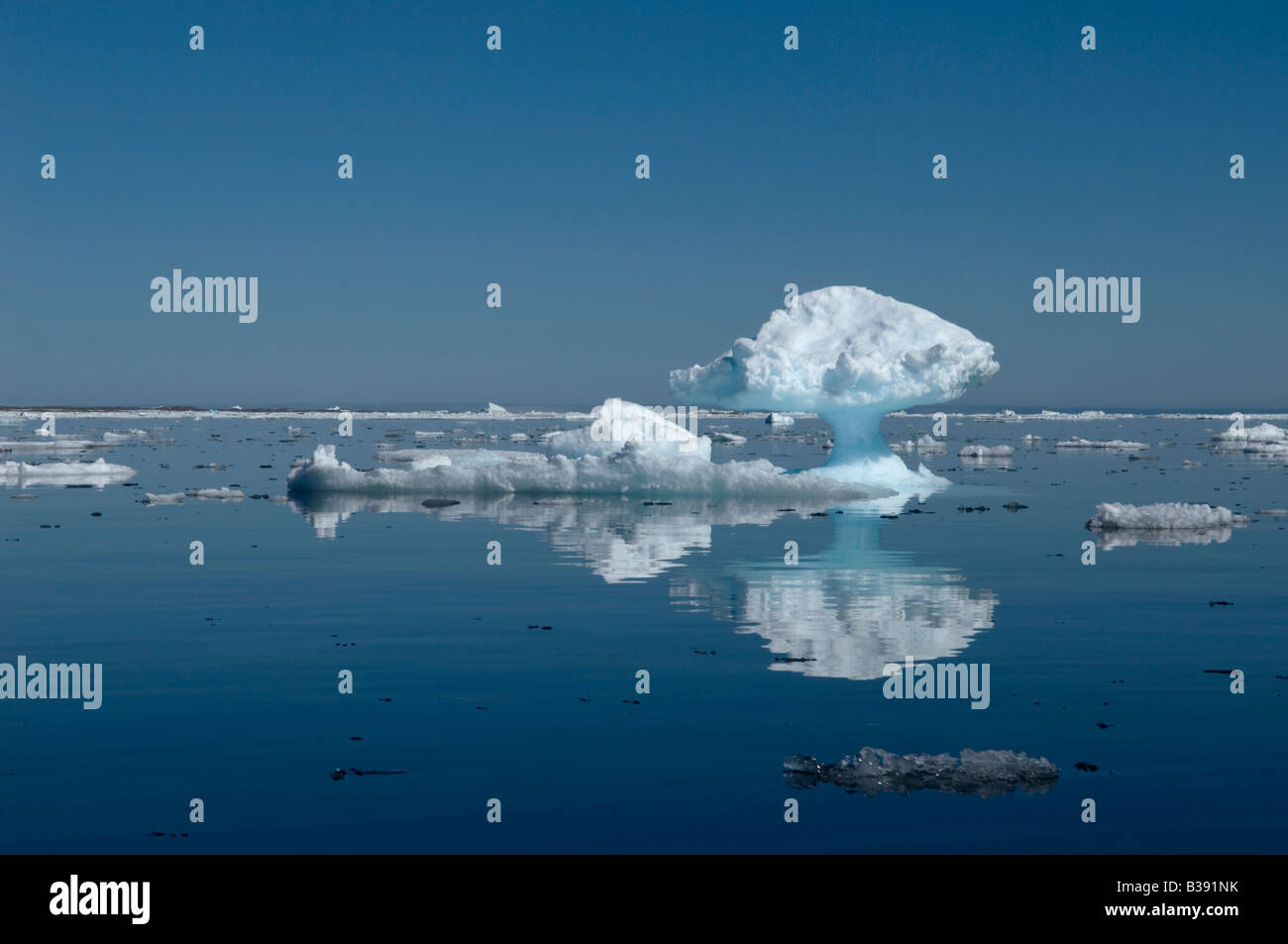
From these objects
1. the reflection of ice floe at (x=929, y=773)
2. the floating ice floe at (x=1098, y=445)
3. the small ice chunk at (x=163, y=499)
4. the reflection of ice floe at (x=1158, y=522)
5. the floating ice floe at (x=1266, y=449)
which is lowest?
the reflection of ice floe at (x=929, y=773)

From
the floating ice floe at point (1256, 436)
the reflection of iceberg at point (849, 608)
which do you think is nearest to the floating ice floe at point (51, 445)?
the reflection of iceberg at point (849, 608)

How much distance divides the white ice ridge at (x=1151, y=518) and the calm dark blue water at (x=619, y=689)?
0.87 m

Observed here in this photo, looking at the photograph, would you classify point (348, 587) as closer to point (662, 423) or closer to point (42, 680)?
point (42, 680)

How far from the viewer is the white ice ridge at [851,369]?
1146 inches

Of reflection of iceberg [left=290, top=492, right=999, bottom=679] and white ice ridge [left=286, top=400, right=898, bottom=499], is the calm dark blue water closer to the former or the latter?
reflection of iceberg [left=290, top=492, right=999, bottom=679]

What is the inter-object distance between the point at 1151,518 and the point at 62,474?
2600 centimetres

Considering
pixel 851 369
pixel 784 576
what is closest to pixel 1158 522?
pixel 784 576

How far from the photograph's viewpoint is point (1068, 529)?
2158 centimetres

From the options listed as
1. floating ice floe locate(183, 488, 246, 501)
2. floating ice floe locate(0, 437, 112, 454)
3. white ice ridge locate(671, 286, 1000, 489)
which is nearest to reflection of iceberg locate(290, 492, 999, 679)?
floating ice floe locate(183, 488, 246, 501)

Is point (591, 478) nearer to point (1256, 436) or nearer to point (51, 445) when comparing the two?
point (51, 445)

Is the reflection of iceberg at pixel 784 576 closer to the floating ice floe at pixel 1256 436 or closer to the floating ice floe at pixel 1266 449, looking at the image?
the floating ice floe at pixel 1266 449
